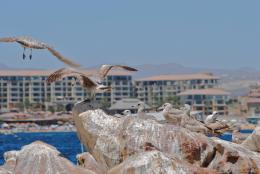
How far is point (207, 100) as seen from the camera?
176500mm

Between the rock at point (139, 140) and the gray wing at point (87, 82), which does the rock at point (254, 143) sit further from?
the gray wing at point (87, 82)

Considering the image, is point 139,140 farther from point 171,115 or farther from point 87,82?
point 171,115

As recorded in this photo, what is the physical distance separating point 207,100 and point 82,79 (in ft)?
525

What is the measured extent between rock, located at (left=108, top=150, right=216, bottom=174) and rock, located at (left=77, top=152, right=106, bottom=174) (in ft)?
8.04

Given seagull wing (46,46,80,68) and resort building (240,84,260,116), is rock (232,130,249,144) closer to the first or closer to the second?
seagull wing (46,46,80,68)

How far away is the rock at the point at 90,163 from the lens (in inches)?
615

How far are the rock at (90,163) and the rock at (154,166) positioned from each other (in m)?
2.45

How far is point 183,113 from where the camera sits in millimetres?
21562

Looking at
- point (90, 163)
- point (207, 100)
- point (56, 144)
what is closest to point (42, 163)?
point (90, 163)

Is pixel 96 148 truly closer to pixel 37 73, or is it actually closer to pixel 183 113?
pixel 183 113

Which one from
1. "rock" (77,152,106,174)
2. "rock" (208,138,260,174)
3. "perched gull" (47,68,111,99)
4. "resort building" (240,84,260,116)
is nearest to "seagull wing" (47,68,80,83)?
"perched gull" (47,68,111,99)

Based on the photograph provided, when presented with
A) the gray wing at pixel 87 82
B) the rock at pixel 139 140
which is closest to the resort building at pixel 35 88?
the gray wing at pixel 87 82

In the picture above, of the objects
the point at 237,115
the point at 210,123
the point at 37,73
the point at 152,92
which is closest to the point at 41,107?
the point at 37,73

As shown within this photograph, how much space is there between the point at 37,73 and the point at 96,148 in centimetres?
18101
